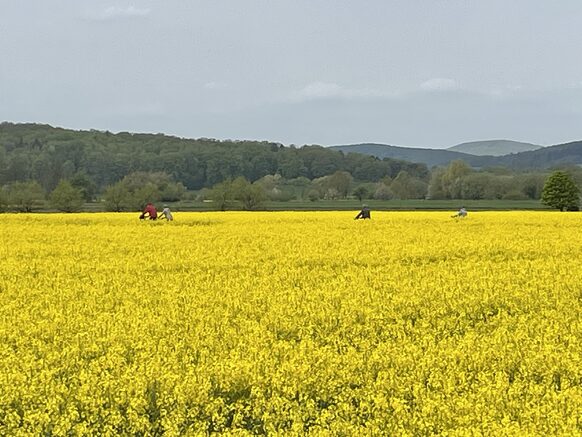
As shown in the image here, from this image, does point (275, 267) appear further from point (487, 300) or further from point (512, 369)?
point (512, 369)

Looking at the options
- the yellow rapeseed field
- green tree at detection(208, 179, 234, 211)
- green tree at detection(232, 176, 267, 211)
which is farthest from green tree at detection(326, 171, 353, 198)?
the yellow rapeseed field

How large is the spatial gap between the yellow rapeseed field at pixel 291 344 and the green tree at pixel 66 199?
5423 centimetres

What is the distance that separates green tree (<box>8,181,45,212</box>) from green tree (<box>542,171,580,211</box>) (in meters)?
51.5

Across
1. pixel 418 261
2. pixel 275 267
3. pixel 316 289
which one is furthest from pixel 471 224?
pixel 316 289

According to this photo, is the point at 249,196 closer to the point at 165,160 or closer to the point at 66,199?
the point at 66,199

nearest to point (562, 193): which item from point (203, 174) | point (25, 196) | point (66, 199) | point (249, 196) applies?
point (249, 196)

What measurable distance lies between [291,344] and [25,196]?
2754 inches

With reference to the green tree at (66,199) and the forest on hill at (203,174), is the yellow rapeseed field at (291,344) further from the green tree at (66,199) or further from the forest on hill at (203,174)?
the forest on hill at (203,174)

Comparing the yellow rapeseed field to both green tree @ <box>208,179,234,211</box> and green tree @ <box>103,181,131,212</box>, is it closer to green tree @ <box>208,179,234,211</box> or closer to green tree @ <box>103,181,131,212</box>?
green tree @ <box>208,179,234,211</box>

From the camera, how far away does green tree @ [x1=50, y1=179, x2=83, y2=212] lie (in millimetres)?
67750

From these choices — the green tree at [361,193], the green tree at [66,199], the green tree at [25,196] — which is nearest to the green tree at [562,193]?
the green tree at [361,193]

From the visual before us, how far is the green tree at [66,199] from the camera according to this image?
222ft

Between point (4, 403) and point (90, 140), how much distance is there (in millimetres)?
141428

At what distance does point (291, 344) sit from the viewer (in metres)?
7.84
